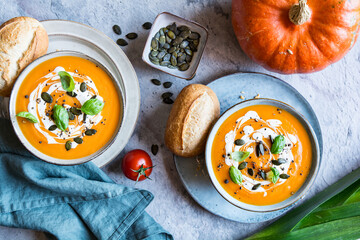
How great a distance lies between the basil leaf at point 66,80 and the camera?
183 cm

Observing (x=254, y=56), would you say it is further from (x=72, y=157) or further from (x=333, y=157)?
(x=72, y=157)

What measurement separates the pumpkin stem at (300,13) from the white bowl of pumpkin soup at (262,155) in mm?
437

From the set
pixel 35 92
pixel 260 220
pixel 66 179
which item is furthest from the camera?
pixel 260 220

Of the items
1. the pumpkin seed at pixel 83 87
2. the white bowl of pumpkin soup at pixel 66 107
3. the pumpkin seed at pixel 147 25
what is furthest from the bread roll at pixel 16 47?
the pumpkin seed at pixel 147 25

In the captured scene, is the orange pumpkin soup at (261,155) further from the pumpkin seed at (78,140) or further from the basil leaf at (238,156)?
the pumpkin seed at (78,140)

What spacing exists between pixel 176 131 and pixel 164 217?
0.62m

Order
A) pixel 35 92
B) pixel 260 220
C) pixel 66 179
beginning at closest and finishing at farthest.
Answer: pixel 35 92, pixel 66 179, pixel 260 220

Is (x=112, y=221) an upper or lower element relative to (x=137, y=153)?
lower

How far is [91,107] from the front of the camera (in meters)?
1.81

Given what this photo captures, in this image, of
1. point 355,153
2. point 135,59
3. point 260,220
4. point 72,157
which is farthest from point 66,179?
point 355,153

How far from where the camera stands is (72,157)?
190cm

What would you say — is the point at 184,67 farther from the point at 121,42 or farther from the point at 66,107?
the point at 66,107

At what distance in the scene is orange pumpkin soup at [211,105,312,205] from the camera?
78.7 inches

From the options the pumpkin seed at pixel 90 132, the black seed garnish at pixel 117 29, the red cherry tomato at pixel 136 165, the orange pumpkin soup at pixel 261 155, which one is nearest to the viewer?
the pumpkin seed at pixel 90 132
